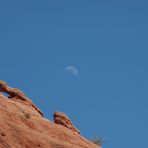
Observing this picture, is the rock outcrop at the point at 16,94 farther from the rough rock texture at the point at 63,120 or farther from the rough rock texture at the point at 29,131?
the rough rock texture at the point at 63,120

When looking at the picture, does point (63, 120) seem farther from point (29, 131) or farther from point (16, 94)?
point (29, 131)

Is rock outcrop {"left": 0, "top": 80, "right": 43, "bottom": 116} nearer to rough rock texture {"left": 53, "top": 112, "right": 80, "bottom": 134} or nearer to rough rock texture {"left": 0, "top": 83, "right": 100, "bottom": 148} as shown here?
rough rock texture {"left": 0, "top": 83, "right": 100, "bottom": 148}

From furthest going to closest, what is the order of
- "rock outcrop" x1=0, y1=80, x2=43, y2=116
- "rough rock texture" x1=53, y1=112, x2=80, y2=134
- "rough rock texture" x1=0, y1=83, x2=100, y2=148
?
"rock outcrop" x1=0, y1=80, x2=43, y2=116 < "rough rock texture" x1=53, y1=112, x2=80, y2=134 < "rough rock texture" x1=0, y1=83, x2=100, y2=148

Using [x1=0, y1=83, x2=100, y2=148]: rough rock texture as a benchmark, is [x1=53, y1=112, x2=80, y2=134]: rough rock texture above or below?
above

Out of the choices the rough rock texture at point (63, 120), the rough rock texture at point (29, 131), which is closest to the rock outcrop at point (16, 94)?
the rough rock texture at point (29, 131)

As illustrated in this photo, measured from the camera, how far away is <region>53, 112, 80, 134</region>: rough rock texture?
6768 centimetres

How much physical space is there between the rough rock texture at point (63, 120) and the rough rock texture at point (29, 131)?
2.30 m

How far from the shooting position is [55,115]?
69438 millimetres

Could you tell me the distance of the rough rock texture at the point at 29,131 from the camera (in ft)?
163

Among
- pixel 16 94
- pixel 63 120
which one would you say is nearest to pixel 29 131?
pixel 63 120

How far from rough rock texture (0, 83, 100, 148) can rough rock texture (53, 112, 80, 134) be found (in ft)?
7.55

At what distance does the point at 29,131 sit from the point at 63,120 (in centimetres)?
1560

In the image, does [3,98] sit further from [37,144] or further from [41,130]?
[37,144]

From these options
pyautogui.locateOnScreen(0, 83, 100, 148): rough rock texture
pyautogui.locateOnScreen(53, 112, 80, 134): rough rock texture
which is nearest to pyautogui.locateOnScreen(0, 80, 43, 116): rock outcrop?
pyautogui.locateOnScreen(0, 83, 100, 148): rough rock texture
